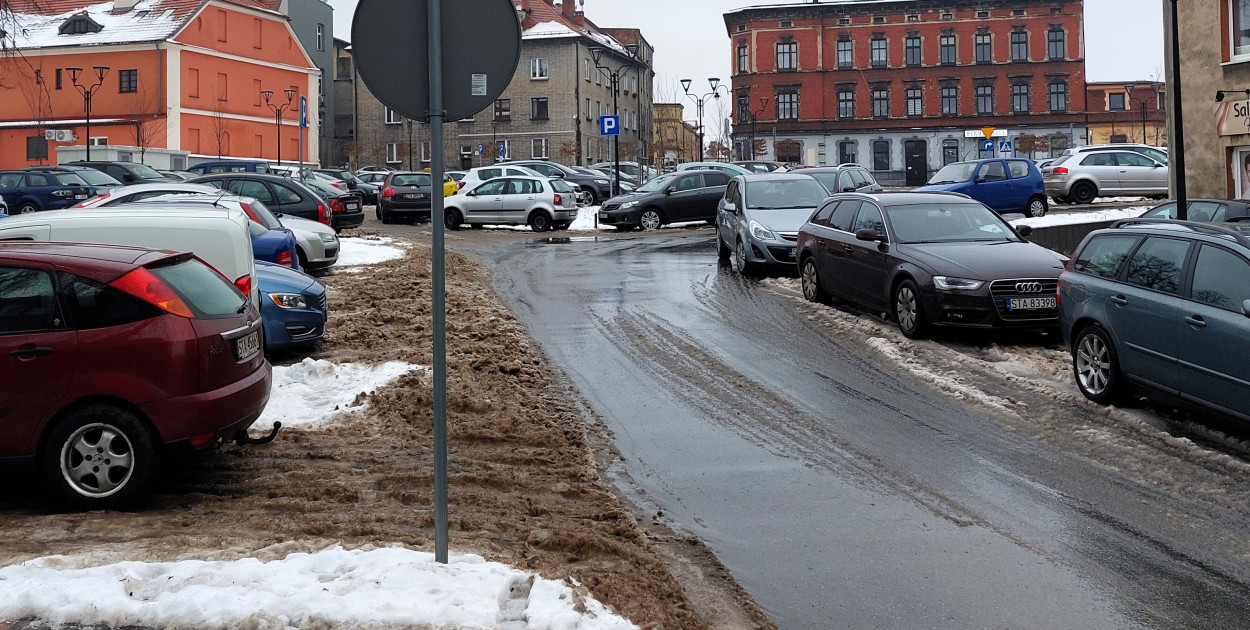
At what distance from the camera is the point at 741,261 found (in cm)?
1906

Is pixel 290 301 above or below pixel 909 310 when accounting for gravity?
above

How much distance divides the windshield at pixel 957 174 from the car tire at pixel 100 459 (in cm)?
2527

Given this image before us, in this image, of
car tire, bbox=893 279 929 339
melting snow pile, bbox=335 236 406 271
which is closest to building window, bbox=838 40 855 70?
melting snow pile, bbox=335 236 406 271

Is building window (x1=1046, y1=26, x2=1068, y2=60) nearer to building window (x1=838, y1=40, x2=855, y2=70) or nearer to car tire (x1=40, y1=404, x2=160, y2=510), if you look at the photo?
building window (x1=838, y1=40, x2=855, y2=70)

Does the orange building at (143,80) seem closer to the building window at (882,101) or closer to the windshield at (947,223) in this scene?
the building window at (882,101)

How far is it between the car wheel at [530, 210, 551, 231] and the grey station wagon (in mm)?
23213

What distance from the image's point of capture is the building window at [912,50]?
77.8 m

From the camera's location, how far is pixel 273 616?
4.57m

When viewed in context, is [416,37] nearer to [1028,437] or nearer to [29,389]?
[29,389]

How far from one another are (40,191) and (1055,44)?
63.0 meters

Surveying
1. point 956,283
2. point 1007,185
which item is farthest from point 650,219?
point 956,283

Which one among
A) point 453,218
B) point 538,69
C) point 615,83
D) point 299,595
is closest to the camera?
point 299,595

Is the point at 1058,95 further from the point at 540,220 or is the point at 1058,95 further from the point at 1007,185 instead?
the point at 540,220

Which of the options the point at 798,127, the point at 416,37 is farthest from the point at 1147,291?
the point at 798,127
